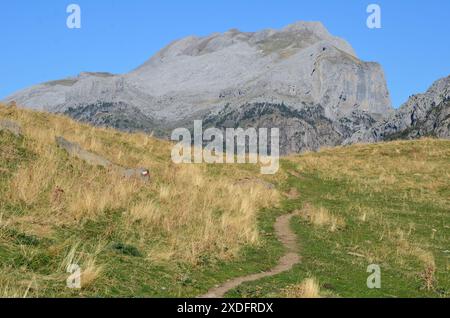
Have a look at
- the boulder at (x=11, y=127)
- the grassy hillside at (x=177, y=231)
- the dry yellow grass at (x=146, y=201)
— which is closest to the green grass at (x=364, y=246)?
the grassy hillside at (x=177, y=231)

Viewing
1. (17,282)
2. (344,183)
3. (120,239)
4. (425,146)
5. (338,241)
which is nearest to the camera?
(17,282)

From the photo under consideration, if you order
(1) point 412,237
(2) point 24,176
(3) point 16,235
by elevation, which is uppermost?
(2) point 24,176

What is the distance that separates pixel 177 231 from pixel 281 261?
3.75 m

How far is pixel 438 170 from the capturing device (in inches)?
1909

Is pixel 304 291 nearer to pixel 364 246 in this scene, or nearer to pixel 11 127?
pixel 364 246

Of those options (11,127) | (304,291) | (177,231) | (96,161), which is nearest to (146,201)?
(177,231)

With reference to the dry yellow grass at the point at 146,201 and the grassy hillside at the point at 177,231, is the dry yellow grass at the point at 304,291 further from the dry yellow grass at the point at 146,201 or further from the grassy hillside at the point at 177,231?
the dry yellow grass at the point at 146,201

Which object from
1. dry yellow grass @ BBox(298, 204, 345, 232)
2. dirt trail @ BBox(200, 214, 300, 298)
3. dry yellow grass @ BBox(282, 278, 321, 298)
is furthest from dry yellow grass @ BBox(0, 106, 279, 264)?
dry yellow grass @ BBox(282, 278, 321, 298)

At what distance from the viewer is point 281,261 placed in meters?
17.1

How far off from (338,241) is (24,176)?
12869 millimetres

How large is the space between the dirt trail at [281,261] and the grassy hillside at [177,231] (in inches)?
11.7
